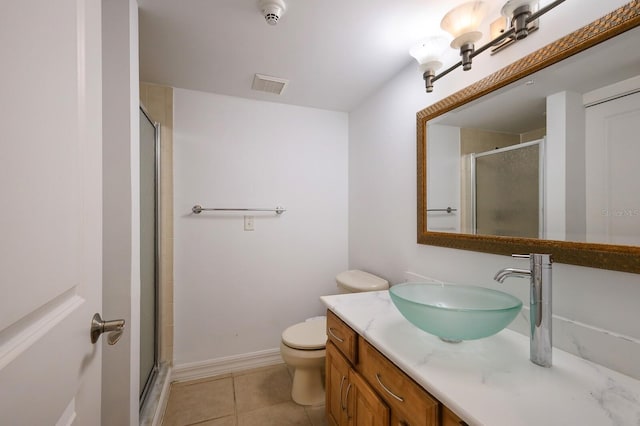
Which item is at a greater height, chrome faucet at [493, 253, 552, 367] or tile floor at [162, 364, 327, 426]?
chrome faucet at [493, 253, 552, 367]

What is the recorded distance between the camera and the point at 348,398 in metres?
1.17

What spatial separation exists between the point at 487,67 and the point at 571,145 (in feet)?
1.69

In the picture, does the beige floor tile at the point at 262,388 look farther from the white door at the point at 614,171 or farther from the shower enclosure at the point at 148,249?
the white door at the point at 614,171

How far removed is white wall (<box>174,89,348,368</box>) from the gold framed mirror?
41.3 inches

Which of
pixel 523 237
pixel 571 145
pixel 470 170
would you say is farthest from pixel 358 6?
pixel 523 237

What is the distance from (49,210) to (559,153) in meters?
1.40

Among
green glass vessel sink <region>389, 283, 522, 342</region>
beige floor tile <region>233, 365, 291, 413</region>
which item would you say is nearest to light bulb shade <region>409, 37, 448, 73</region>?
green glass vessel sink <region>389, 283, 522, 342</region>

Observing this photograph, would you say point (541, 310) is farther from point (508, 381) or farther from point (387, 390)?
point (387, 390)

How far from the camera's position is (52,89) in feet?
1.45

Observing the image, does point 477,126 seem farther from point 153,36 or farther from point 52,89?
point 153,36

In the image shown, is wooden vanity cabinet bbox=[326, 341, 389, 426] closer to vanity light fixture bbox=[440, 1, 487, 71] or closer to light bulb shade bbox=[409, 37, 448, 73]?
vanity light fixture bbox=[440, 1, 487, 71]

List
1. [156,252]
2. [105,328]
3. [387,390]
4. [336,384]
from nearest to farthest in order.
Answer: [105,328], [387,390], [336,384], [156,252]

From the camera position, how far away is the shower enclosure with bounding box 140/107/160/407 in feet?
5.03

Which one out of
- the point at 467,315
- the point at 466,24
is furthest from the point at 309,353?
the point at 466,24
